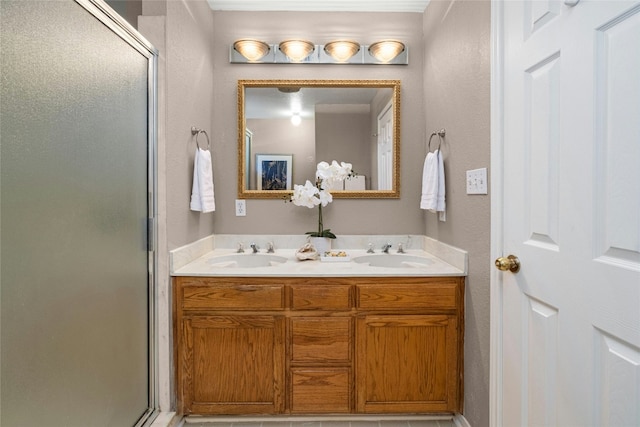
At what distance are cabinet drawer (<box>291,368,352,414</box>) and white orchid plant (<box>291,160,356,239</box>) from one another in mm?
811

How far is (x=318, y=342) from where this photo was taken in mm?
1701

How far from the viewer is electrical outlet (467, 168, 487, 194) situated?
1452mm

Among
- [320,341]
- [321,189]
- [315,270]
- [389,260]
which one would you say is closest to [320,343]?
[320,341]

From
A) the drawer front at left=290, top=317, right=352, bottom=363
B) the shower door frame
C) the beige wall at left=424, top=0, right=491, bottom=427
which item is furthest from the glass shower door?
the beige wall at left=424, top=0, right=491, bottom=427

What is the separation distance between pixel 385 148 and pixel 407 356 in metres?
1.31

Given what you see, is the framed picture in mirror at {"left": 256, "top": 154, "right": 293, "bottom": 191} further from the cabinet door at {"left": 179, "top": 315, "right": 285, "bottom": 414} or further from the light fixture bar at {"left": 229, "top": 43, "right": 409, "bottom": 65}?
the cabinet door at {"left": 179, "top": 315, "right": 285, "bottom": 414}

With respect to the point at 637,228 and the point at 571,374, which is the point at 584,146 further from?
the point at 571,374

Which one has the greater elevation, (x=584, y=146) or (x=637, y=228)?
(x=584, y=146)

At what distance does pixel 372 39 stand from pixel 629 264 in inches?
79.8

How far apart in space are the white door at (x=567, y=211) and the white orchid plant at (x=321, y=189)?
39.6 inches

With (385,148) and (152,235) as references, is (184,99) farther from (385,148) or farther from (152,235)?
(385,148)

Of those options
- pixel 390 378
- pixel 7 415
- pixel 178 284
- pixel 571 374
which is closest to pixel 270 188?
pixel 178 284

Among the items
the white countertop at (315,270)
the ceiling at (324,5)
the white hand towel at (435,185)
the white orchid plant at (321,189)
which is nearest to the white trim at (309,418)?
the white countertop at (315,270)

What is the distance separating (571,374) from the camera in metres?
0.98
